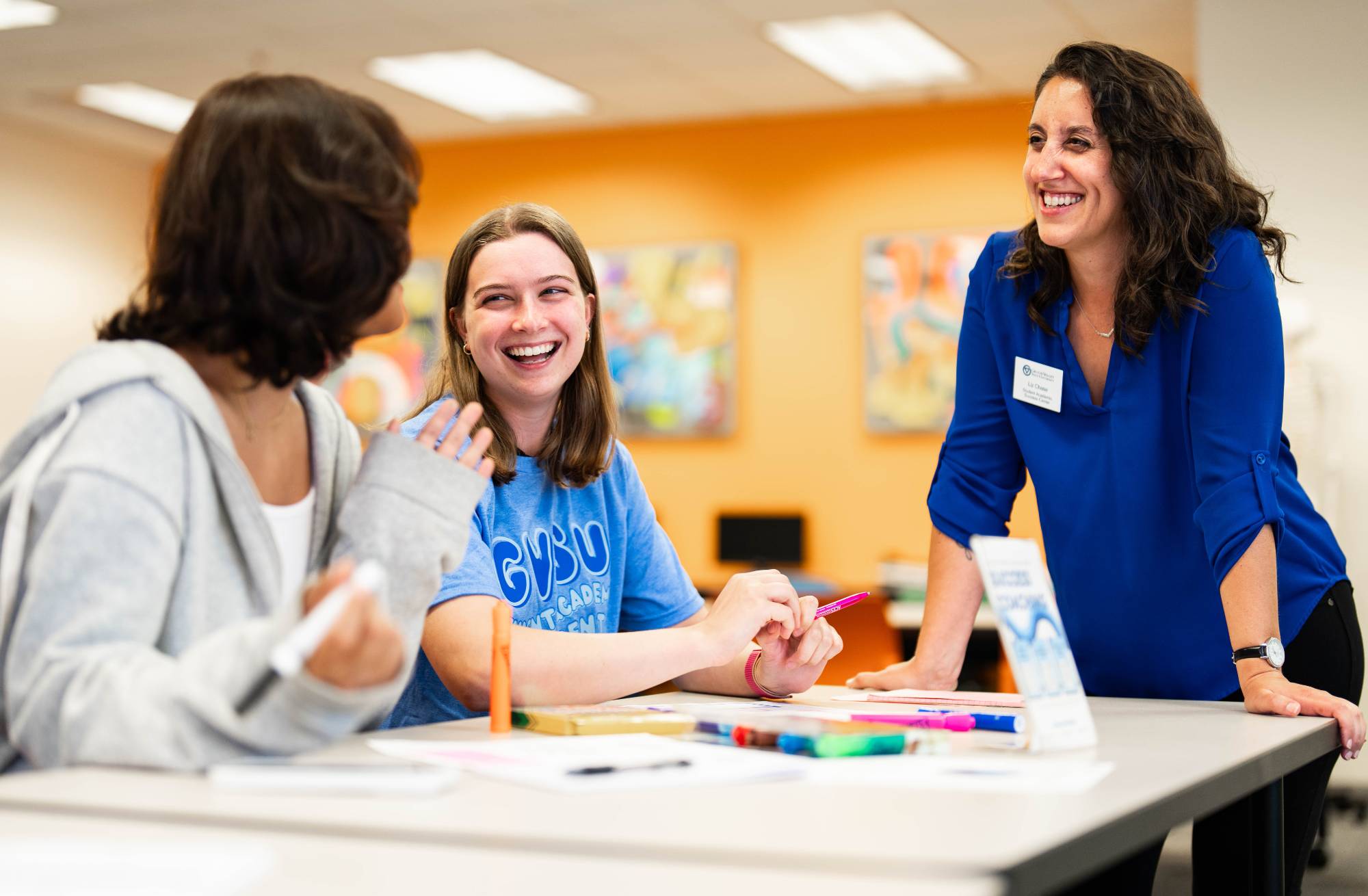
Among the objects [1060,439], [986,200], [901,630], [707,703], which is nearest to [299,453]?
[707,703]

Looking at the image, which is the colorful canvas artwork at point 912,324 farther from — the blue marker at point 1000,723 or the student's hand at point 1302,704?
the blue marker at point 1000,723

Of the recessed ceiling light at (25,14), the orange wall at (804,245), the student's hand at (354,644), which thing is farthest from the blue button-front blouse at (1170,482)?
the recessed ceiling light at (25,14)

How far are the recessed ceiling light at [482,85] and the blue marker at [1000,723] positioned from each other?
5.37 metres

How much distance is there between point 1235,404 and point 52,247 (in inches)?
300

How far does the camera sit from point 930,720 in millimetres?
1534

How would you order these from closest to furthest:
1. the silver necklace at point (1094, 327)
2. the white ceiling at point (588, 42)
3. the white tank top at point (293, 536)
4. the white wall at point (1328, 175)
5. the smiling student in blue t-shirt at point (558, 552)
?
the white tank top at point (293, 536)
the smiling student in blue t-shirt at point (558, 552)
the silver necklace at point (1094, 327)
the white wall at point (1328, 175)
the white ceiling at point (588, 42)

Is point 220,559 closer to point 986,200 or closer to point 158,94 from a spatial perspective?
point 986,200

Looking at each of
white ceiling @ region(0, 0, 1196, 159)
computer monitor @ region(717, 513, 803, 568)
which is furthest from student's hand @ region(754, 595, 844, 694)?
computer monitor @ region(717, 513, 803, 568)

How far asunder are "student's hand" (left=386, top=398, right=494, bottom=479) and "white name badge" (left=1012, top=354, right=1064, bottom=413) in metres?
0.92

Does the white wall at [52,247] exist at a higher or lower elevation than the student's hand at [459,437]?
higher

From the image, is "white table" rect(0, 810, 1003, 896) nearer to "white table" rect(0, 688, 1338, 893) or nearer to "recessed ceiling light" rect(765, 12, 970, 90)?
"white table" rect(0, 688, 1338, 893)

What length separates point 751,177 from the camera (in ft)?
24.2

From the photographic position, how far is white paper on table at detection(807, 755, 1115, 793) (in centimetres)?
111

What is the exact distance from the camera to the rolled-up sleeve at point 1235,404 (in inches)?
71.8
